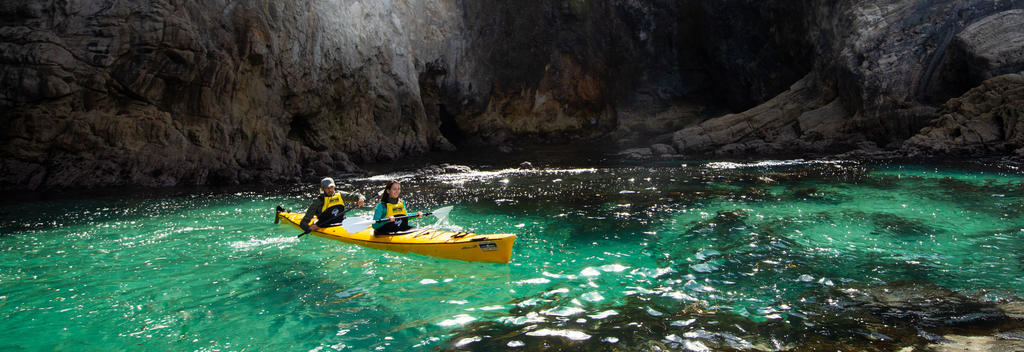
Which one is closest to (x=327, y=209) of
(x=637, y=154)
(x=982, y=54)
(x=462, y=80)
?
(x=637, y=154)

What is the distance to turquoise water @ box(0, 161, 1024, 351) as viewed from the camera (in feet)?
14.3

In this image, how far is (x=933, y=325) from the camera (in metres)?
4.07

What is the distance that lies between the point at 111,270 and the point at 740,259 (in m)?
7.91

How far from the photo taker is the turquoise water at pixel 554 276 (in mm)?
4344

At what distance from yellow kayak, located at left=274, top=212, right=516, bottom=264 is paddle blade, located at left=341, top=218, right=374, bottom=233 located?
0.08 metres

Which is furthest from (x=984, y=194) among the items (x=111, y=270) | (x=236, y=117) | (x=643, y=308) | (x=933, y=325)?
(x=236, y=117)

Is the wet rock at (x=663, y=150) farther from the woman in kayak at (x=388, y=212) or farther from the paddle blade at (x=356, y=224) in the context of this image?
the woman in kayak at (x=388, y=212)

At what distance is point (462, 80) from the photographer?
1182 inches

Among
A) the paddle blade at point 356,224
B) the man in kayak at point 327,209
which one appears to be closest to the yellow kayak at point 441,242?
the paddle blade at point 356,224

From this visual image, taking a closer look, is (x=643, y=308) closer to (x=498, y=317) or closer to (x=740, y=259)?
(x=498, y=317)

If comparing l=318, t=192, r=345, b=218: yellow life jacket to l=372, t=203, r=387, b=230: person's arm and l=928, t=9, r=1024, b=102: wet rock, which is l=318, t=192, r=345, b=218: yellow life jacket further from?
l=928, t=9, r=1024, b=102: wet rock

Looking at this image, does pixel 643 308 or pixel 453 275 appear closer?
pixel 643 308

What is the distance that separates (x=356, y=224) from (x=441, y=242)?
2.12 m

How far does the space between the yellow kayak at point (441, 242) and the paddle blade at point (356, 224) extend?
78 millimetres
